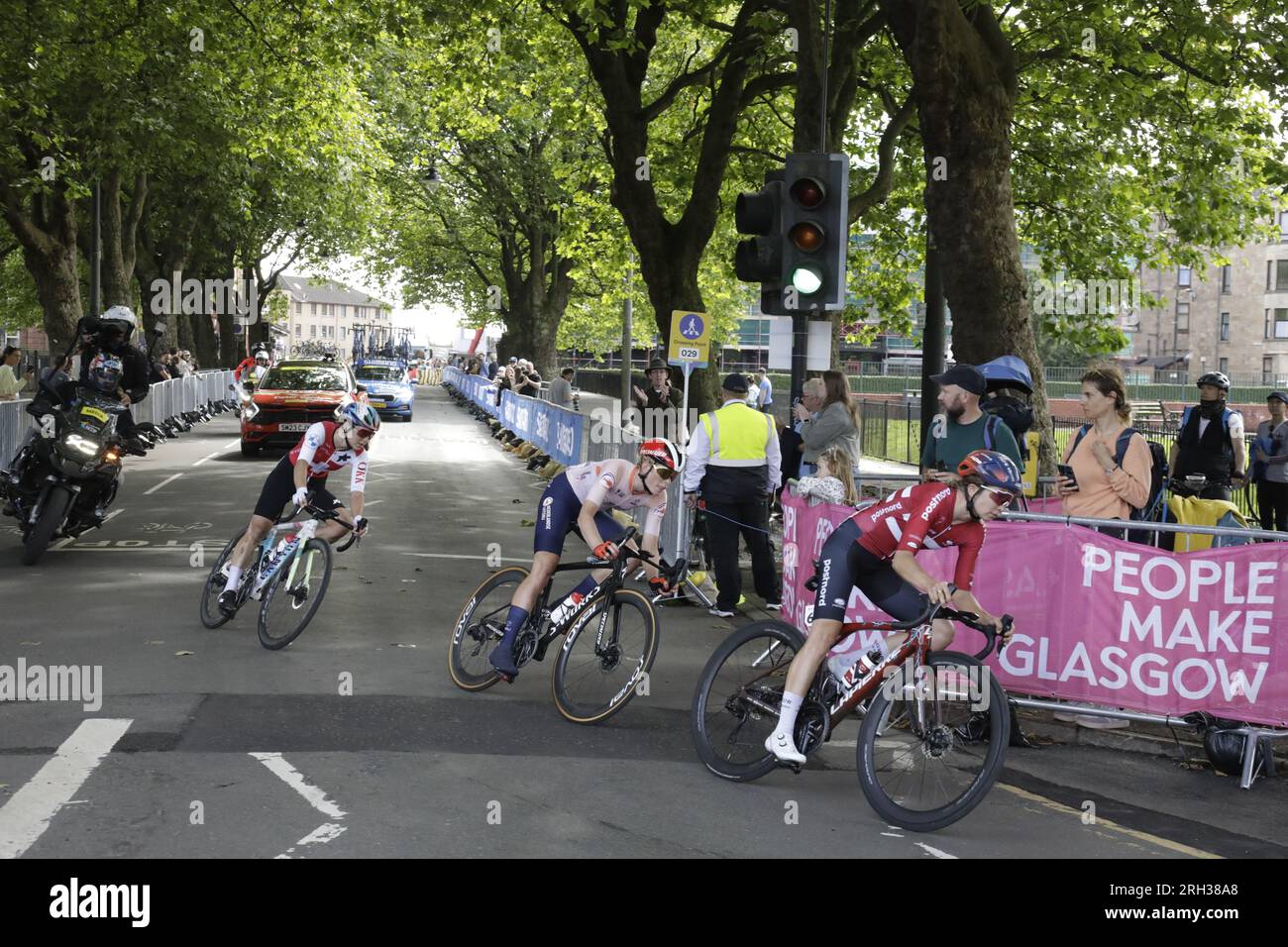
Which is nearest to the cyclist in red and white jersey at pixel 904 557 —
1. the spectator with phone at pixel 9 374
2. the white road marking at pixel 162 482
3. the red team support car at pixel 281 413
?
the white road marking at pixel 162 482

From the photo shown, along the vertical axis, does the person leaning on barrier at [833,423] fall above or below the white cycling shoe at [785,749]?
above

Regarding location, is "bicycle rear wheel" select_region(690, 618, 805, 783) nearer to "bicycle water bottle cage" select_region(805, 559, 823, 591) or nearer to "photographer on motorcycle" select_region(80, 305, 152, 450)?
"bicycle water bottle cage" select_region(805, 559, 823, 591)

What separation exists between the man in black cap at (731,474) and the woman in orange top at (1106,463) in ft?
10.5

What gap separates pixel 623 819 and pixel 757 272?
614 centimetres

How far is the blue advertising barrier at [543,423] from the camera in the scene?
23.5m

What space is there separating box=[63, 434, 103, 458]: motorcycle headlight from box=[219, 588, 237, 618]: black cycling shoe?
367 cm

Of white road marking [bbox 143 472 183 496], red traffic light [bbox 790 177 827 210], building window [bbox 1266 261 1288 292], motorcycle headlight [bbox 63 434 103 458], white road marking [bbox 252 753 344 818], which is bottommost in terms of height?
white road marking [bbox 143 472 183 496]

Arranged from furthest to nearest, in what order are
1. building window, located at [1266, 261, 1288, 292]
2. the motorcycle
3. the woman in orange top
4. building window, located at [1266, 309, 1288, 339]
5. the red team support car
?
building window, located at [1266, 309, 1288, 339], building window, located at [1266, 261, 1288, 292], the red team support car, the motorcycle, the woman in orange top

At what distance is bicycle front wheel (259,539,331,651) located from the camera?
9.62m

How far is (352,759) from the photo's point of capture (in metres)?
6.92

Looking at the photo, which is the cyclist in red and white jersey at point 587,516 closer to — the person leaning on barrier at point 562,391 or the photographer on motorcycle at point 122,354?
the photographer on motorcycle at point 122,354

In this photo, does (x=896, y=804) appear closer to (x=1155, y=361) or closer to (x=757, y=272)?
(x=757, y=272)

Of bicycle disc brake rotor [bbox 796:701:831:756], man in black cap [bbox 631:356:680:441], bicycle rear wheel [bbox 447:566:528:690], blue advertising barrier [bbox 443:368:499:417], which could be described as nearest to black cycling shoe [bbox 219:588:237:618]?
bicycle rear wheel [bbox 447:566:528:690]
